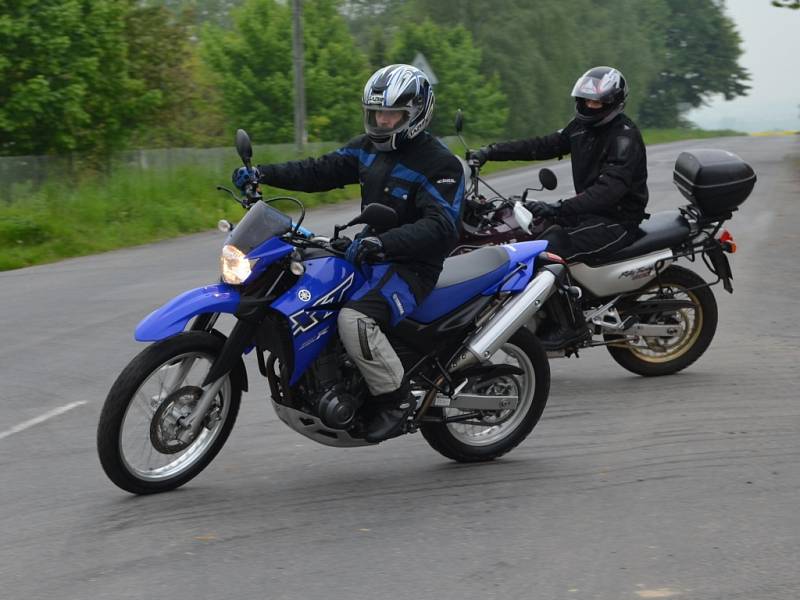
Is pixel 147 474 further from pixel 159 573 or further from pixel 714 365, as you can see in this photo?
pixel 714 365

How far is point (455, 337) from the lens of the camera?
6117 mm

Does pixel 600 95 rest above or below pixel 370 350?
above

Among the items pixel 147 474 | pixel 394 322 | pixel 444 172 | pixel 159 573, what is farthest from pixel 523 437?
pixel 159 573

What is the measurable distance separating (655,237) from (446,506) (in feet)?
10.9

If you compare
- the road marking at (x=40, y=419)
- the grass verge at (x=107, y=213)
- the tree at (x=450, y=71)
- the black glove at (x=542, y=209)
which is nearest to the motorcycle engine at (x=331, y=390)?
the road marking at (x=40, y=419)

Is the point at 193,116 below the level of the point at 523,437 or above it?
below

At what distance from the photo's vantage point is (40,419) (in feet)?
23.7

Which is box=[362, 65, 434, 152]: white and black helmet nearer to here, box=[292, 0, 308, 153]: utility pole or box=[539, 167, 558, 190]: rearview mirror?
box=[539, 167, 558, 190]: rearview mirror

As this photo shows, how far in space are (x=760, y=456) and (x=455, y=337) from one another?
165 centimetres

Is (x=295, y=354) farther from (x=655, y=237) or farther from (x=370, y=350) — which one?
(x=655, y=237)

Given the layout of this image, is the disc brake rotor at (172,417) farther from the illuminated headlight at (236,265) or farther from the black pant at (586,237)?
the black pant at (586,237)

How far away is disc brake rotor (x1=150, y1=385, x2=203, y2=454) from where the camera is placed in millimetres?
5367

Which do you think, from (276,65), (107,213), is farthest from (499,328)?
(276,65)

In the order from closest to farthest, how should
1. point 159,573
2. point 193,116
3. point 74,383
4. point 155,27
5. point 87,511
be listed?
point 159,573, point 87,511, point 74,383, point 155,27, point 193,116
